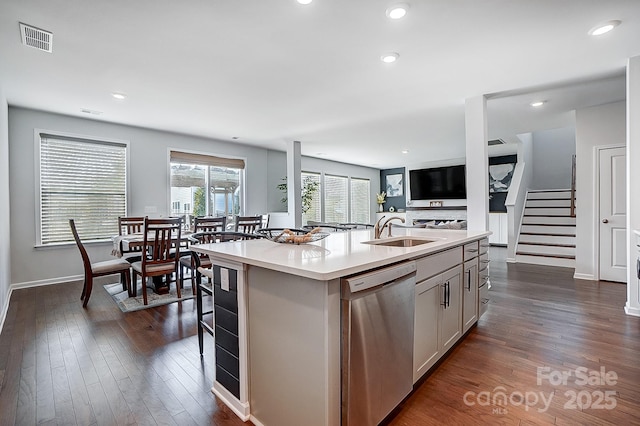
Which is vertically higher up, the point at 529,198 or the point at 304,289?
the point at 529,198

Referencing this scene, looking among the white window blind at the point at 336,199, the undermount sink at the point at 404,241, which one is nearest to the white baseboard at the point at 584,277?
the undermount sink at the point at 404,241

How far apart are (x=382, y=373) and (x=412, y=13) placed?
2433 millimetres

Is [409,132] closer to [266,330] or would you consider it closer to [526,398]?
[526,398]

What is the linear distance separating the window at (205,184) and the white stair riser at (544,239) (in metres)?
6.08

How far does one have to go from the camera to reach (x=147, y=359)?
2.27m

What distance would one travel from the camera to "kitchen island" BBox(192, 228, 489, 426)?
127 centimetres

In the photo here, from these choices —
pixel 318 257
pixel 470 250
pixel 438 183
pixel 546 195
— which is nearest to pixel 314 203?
pixel 438 183

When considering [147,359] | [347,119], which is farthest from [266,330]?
[347,119]

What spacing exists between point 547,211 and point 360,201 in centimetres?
536

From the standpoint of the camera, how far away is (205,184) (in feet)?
20.4

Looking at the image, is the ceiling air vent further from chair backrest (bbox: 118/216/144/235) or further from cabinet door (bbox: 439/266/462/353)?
cabinet door (bbox: 439/266/462/353)

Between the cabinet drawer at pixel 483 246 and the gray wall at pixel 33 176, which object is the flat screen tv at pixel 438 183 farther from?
the cabinet drawer at pixel 483 246

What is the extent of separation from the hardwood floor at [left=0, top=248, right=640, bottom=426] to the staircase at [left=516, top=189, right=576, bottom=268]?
231cm

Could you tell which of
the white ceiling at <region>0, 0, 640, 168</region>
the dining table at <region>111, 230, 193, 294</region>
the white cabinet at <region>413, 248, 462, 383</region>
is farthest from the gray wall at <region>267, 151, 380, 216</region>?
the white cabinet at <region>413, 248, 462, 383</region>
